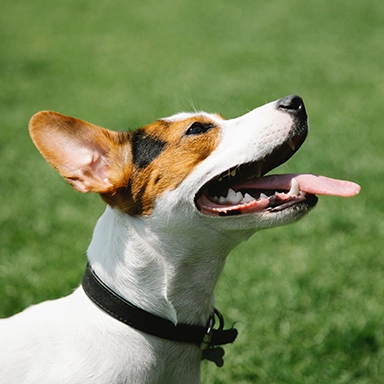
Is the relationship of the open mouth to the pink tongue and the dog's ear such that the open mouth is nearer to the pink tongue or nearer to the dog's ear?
Result: the pink tongue

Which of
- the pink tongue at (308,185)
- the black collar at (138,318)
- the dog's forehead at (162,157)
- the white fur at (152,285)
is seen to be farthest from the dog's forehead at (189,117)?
the black collar at (138,318)

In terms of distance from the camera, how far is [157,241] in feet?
8.73

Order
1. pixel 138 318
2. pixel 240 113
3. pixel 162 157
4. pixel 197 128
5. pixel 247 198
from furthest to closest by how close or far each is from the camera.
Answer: pixel 240 113 < pixel 197 128 < pixel 162 157 < pixel 247 198 < pixel 138 318

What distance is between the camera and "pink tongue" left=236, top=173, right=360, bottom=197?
8.88 ft

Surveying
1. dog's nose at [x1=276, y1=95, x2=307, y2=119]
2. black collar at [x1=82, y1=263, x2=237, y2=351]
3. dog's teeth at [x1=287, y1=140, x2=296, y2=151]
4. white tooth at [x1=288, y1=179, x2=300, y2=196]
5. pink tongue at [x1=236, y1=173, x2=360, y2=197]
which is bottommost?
black collar at [x1=82, y1=263, x2=237, y2=351]

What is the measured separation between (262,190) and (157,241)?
1.87 feet

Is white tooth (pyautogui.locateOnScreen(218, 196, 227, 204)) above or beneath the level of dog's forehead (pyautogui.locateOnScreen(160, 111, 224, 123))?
beneath

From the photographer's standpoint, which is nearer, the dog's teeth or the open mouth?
the open mouth

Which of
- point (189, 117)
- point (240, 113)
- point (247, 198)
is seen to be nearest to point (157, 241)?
point (247, 198)

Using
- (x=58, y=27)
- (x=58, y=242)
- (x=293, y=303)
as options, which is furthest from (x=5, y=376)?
(x=58, y=27)

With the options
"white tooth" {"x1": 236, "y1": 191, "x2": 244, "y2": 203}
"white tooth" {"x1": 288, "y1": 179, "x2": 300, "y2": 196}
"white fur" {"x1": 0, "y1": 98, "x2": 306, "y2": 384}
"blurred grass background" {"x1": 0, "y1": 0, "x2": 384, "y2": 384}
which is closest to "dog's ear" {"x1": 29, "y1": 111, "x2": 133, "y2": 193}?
"white fur" {"x1": 0, "y1": 98, "x2": 306, "y2": 384}

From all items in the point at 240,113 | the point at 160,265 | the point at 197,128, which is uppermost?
the point at 197,128

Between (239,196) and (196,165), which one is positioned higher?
(196,165)

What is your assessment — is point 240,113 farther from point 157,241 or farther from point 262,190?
point 157,241
